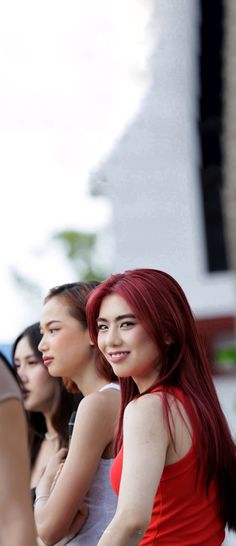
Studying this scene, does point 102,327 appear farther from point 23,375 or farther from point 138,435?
point 23,375

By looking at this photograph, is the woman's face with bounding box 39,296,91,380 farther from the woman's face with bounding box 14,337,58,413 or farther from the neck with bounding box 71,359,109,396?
the woman's face with bounding box 14,337,58,413

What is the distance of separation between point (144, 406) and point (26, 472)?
0.46 meters

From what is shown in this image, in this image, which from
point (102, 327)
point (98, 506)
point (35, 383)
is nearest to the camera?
point (102, 327)

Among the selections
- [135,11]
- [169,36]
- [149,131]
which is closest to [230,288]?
[149,131]

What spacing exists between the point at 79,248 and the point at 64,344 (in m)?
66.2

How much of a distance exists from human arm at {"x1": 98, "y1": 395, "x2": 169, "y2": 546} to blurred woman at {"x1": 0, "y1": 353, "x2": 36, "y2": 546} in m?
0.33

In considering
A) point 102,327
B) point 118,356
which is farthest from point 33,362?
point 118,356

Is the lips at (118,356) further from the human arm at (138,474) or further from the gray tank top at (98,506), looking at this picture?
the gray tank top at (98,506)

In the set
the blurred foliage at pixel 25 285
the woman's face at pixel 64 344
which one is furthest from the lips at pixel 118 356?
the blurred foliage at pixel 25 285

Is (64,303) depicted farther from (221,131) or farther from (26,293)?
(26,293)

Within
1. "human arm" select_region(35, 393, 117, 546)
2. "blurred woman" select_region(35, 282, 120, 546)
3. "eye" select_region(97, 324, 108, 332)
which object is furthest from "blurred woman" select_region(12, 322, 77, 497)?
"eye" select_region(97, 324, 108, 332)

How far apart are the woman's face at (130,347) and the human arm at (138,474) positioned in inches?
8.5

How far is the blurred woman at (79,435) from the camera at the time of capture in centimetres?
356

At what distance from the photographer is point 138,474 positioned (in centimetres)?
281
